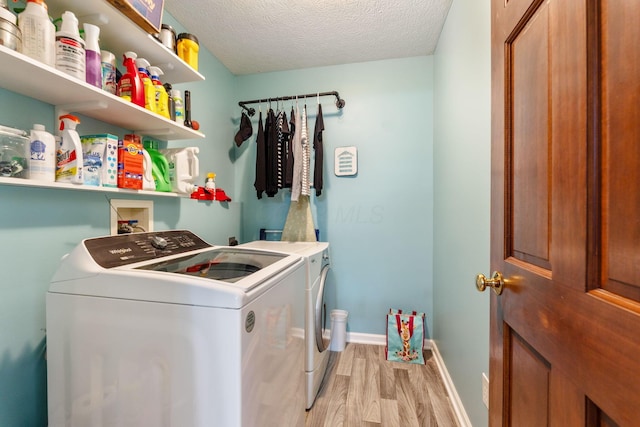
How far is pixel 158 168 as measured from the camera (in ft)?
4.67

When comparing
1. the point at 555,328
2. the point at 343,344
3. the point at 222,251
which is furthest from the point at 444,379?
the point at 222,251

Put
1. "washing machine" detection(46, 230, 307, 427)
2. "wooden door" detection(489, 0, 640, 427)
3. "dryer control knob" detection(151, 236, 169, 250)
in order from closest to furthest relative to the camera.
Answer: "wooden door" detection(489, 0, 640, 427) < "washing machine" detection(46, 230, 307, 427) < "dryer control knob" detection(151, 236, 169, 250)

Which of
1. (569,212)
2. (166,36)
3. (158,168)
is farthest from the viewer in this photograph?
(158,168)

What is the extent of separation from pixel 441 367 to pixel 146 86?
2.52 m

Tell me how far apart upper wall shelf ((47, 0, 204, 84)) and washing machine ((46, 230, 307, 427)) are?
0.90 metres

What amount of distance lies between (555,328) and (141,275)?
1093 millimetres

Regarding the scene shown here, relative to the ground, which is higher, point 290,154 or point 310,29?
point 310,29

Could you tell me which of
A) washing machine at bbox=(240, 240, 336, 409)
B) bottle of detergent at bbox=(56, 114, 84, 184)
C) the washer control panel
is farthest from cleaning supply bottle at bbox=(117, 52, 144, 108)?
washing machine at bbox=(240, 240, 336, 409)

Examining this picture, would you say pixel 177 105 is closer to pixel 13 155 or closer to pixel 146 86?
pixel 146 86

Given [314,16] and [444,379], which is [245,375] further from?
[314,16]

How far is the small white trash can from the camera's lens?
7.30ft

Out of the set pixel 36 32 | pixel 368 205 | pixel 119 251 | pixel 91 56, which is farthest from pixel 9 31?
pixel 368 205

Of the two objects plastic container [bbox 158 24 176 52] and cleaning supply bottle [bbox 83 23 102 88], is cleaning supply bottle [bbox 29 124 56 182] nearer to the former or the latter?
cleaning supply bottle [bbox 83 23 102 88]

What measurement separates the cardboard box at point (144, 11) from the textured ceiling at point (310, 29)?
70cm
